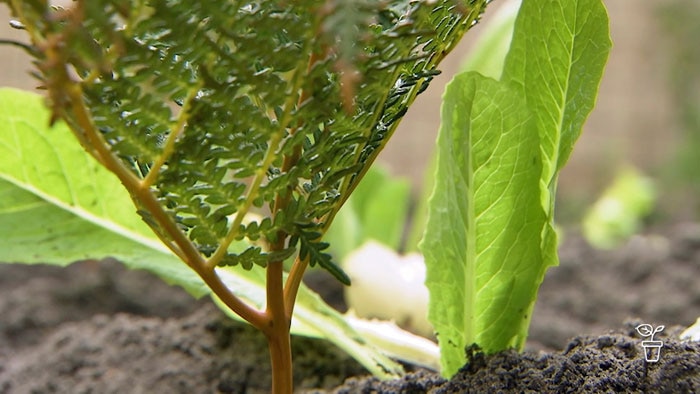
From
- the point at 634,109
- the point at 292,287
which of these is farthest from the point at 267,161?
the point at 634,109

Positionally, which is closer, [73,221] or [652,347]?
[652,347]

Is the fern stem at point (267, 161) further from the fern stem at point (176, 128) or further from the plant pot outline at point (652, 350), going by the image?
the plant pot outline at point (652, 350)

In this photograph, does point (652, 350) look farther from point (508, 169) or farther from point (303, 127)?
point (303, 127)

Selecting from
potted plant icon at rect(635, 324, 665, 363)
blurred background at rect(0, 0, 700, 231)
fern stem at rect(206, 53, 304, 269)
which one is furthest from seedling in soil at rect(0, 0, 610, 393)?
blurred background at rect(0, 0, 700, 231)

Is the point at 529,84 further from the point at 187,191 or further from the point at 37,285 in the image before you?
the point at 37,285

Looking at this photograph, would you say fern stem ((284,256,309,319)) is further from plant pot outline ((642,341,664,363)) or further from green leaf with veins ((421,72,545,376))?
plant pot outline ((642,341,664,363))

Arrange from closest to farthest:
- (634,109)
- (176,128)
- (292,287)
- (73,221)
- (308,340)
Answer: (176,128)
(292,287)
(73,221)
(308,340)
(634,109)

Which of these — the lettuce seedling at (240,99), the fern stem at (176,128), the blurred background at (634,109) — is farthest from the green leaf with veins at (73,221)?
the blurred background at (634,109)

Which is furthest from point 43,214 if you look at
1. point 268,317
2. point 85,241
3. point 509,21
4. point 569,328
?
point 569,328
